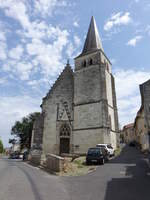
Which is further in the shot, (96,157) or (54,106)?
(54,106)

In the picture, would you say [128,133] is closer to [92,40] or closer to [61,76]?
[92,40]

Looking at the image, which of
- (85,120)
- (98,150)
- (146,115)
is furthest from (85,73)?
(98,150)

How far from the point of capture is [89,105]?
25.2 m

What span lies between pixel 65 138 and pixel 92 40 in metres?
16.6

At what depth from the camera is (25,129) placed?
45938 mm

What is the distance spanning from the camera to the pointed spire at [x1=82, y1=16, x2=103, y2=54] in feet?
98.2

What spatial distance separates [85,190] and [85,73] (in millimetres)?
22006

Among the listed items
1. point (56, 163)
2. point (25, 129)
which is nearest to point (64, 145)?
point (56, 163)

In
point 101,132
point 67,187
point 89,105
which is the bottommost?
point 67,187

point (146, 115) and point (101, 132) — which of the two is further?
point (101, 132)

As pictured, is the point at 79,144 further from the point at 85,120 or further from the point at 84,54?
the point at 84,54

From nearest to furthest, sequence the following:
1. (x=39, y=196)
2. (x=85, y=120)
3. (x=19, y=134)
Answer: (x=39, y=196)
(x=85, y=120)
(x=19, y=134)

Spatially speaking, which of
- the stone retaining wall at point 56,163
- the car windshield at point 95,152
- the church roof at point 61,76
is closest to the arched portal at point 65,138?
the church roof at point 61,76

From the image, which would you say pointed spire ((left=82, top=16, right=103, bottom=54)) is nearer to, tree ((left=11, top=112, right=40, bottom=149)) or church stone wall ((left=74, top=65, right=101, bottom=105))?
church stone wall ((left=74, top=65, right=101, bottom=105))
